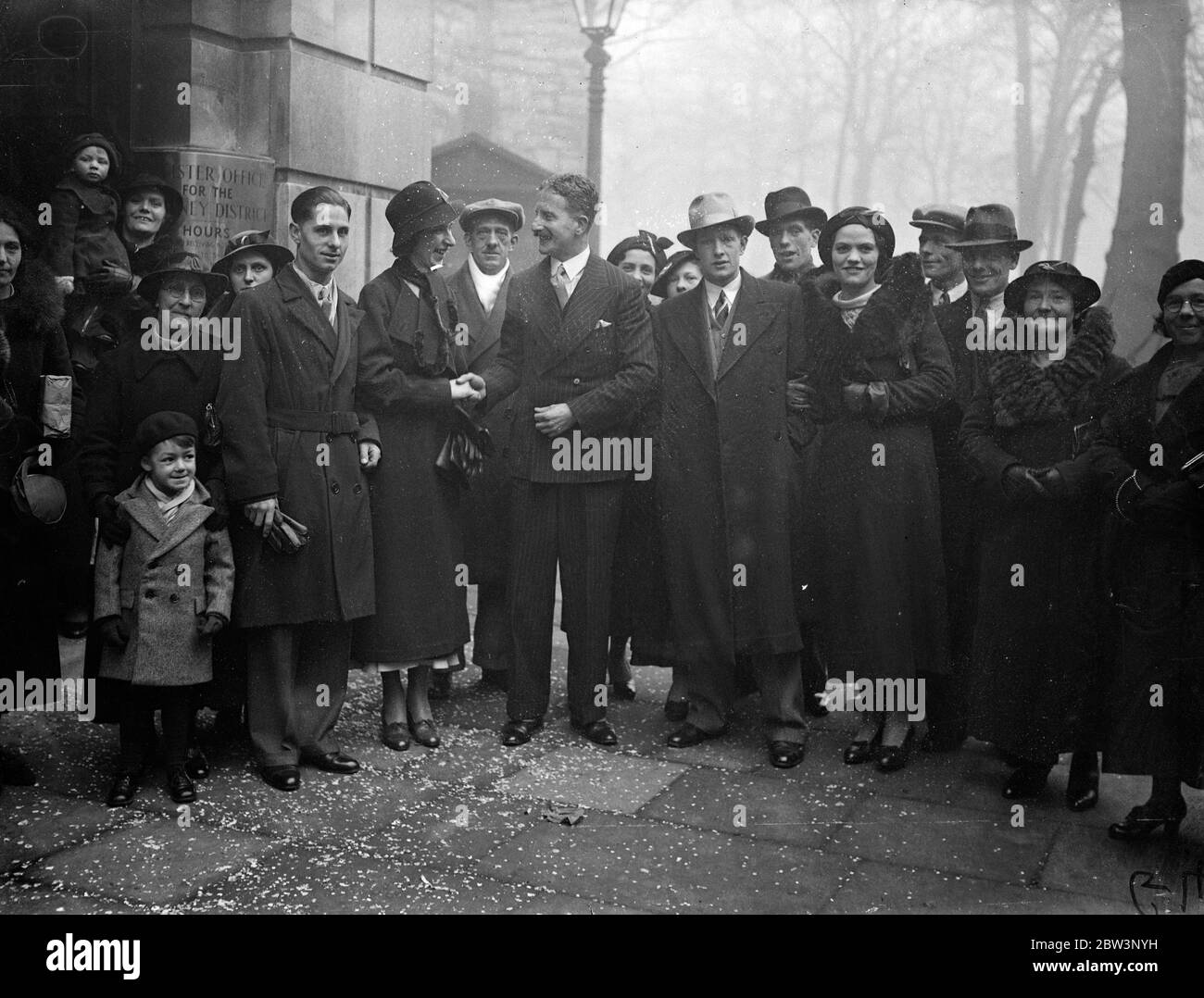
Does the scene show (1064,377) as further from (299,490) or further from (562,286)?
(299,490)

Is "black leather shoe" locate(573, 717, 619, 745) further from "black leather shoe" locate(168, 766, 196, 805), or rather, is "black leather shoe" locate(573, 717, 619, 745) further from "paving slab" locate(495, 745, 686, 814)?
"black leather shoe" locate(168, 766, 196, 805)

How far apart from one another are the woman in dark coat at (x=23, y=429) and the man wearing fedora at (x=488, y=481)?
1918mm

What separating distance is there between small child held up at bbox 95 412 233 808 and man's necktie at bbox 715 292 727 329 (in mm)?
2288

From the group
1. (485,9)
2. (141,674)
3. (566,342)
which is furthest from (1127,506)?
(485,9)

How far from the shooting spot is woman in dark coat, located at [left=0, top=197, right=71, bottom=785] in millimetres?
4660

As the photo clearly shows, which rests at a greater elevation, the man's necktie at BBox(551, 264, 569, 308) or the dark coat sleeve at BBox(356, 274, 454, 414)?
the man's necktie at BBox(551, 264, 569, 308)

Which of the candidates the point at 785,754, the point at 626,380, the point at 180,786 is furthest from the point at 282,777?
the point at 626,380

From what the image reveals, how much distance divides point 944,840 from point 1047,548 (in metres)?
1.21

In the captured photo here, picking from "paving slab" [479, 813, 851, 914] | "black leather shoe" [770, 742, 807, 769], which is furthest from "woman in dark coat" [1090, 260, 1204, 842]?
"black leather shoe" [770, 742, 807, 769]

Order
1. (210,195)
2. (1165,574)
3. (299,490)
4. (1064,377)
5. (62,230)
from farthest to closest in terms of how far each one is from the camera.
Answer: (210,195), (62,230), (299,490), (1064,377), (1165,574)

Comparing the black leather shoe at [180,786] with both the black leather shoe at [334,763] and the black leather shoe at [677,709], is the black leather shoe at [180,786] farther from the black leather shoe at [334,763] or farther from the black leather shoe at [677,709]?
the black leather shoe at [677,709]

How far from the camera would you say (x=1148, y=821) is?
4.29 metres

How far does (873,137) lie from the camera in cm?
847
